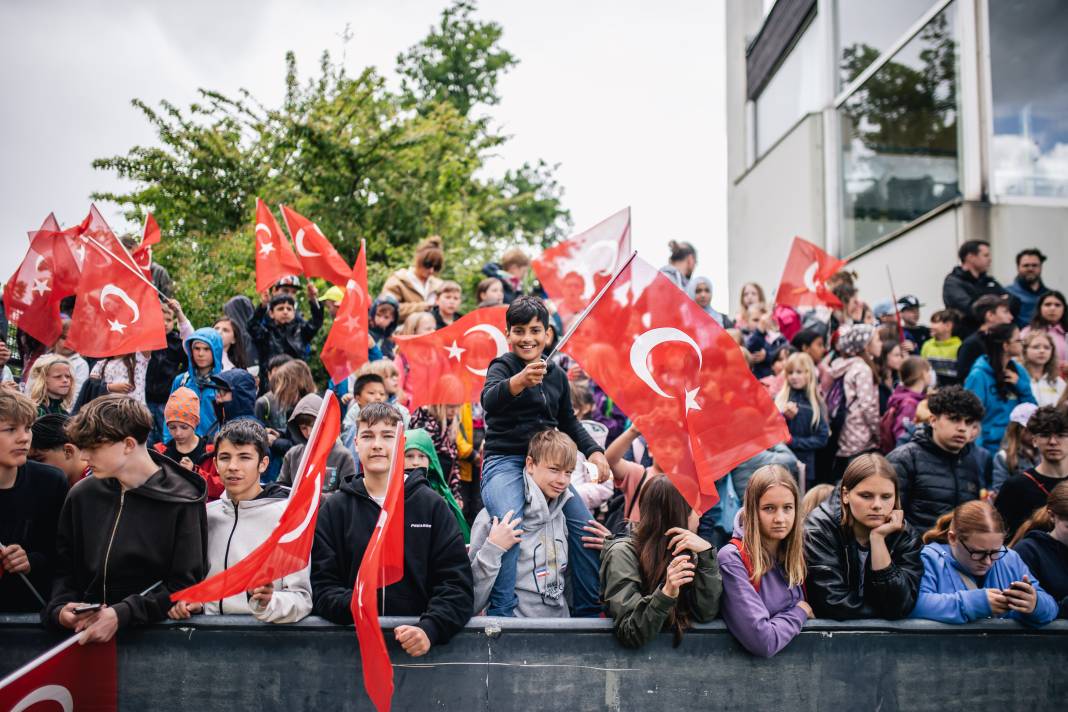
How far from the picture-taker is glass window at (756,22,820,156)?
17.4m

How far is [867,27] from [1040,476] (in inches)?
472

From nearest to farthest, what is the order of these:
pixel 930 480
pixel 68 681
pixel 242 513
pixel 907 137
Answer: pixel 68 681 < pixel 242 513 < pixel 930 480 < pixel 907 137

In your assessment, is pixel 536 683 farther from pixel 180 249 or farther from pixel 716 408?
pixel 180 249

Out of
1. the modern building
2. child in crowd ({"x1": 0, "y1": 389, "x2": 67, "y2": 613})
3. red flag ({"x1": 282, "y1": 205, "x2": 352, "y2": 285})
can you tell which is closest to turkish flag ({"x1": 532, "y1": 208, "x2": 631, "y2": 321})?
red flag ({"x1": 282, "y1": 205, "x2": 352, "y2": 285})

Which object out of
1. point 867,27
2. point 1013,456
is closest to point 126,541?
point 1013,456

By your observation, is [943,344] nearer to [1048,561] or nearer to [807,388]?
[807,388]

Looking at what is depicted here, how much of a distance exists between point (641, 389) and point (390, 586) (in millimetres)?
1721

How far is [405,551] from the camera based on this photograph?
4582 millimetres

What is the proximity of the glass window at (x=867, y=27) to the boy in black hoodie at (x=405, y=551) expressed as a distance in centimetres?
1279

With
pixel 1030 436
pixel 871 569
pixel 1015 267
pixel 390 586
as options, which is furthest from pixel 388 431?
pixel 1015 267

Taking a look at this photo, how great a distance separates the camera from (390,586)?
A: 4.57m

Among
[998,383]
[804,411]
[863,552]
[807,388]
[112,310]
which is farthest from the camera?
[998,383]

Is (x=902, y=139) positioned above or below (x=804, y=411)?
above

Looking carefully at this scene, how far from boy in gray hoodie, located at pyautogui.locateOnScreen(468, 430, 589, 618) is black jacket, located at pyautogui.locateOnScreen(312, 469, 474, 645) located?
304 mm
